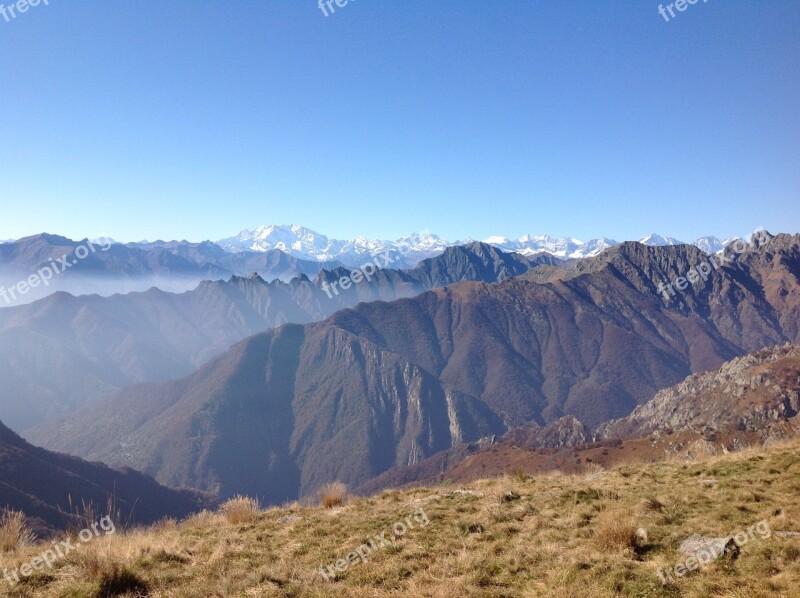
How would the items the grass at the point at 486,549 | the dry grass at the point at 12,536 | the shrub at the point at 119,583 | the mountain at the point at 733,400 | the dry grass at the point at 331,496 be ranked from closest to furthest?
the grass at the point at 486,549
the shrub at the point at 119,583
the dry grass at the point at 12,536
the dry grass at the point at 331,496
the mountain at the point at 733,400

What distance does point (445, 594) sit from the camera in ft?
26.1

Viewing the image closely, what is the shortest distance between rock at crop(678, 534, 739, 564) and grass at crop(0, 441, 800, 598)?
21 centimetres

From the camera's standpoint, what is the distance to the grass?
323 inches

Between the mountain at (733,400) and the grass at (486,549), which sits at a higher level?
the grass at (486,549)

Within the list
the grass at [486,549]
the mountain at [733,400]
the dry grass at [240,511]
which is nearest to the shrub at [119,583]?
the grass at [486,549]

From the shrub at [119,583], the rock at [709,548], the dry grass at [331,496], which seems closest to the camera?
the shrub at [119,583]

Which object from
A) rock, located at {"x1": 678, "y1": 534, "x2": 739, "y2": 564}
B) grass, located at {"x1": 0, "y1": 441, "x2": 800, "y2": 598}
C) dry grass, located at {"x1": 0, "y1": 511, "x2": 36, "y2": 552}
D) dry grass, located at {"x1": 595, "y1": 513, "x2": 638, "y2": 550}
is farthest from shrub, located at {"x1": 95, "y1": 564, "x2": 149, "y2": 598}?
rock, located at {"x1": 678, "y1": 534, "x2": 739, "y2": 564}

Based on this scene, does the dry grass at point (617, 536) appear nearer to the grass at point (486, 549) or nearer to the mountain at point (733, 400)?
the grass at point (486, 549)

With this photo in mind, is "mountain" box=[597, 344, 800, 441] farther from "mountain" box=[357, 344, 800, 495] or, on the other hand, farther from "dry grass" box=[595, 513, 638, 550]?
"dry grass" box=[595, 513, 638, 550]

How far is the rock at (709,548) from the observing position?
8570mm

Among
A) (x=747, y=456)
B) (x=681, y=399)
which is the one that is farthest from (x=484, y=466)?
(x=747, y=456)

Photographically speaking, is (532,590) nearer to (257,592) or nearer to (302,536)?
(257,592)

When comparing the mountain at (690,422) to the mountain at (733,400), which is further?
the mountain at (733,400)

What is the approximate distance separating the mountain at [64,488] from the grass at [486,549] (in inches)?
3775
